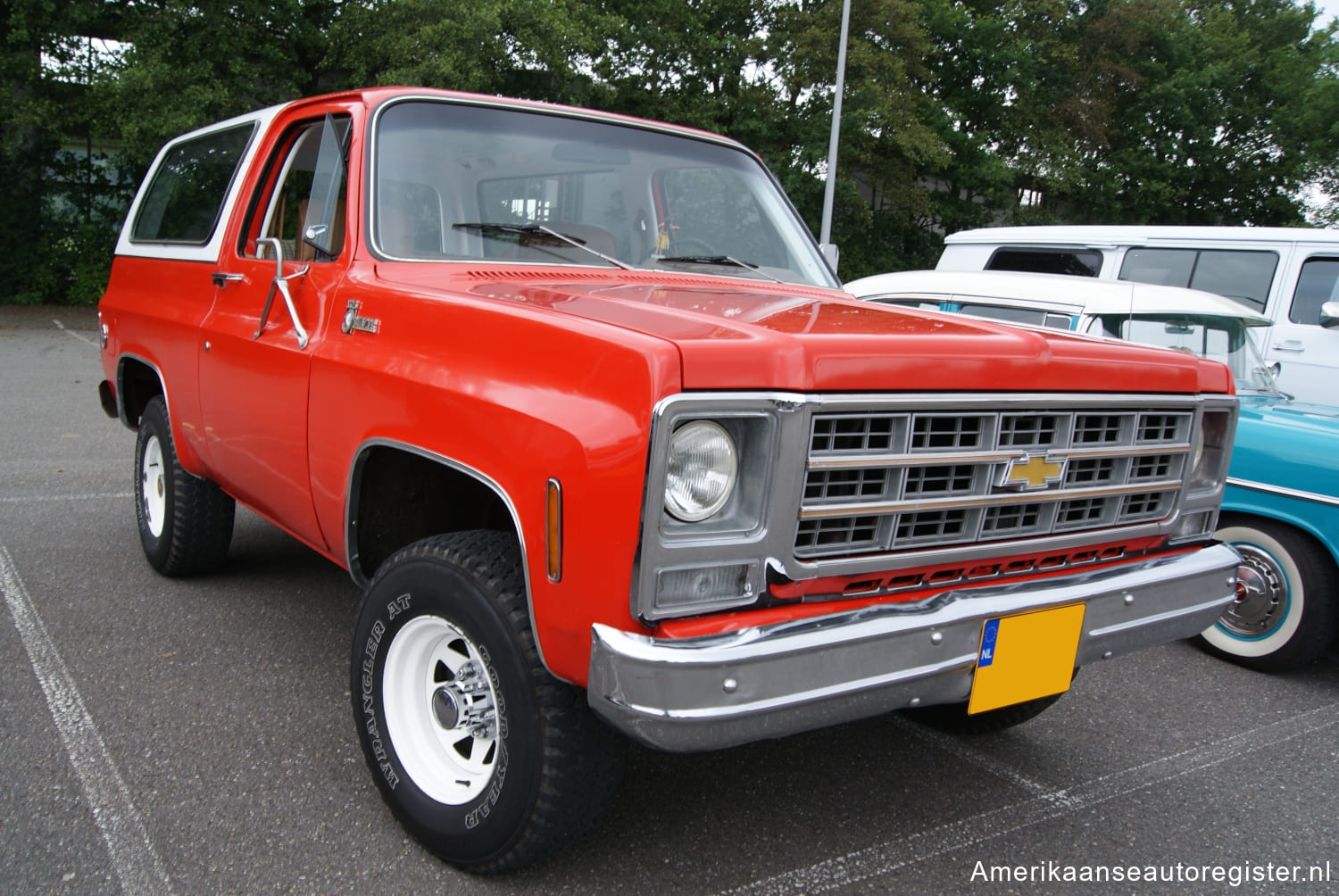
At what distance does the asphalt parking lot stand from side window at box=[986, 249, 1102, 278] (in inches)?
171

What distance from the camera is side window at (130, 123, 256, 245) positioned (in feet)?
12.3

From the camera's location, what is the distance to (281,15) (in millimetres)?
15758

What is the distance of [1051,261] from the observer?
7.96 metres

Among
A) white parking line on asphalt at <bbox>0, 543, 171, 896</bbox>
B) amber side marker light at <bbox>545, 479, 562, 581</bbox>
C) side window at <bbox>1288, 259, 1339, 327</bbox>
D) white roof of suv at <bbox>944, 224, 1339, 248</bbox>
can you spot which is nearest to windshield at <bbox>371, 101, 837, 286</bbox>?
amber side marker light at <bbox>545, 479, 562, 581</bbox>

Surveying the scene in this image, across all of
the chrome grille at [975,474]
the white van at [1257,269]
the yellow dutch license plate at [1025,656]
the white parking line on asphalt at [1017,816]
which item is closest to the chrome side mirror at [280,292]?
the chrome grille at [975,474]

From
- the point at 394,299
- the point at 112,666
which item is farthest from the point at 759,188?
the point at 112,666

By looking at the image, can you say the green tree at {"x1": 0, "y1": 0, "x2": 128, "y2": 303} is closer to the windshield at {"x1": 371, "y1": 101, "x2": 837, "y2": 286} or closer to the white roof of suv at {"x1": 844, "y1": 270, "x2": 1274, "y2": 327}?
the white roof of suv at {"x1": 844, "y1": 270, "x2": 1274, "y2": 327}

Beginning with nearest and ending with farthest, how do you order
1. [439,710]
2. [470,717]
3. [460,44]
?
[470,717] < [439,710] < [460,44]

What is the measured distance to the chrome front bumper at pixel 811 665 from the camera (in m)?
1.75

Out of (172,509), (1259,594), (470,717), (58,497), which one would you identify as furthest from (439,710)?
(58,497)

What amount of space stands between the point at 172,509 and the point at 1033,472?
11.3 ft

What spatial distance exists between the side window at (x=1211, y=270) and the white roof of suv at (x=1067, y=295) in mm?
2198

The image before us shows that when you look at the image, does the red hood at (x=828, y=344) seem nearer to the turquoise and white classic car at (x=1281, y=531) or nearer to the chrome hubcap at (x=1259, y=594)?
the turquoise and white classic car at (x=1281, y=531)

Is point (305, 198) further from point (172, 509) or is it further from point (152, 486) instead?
point (152, 486)
